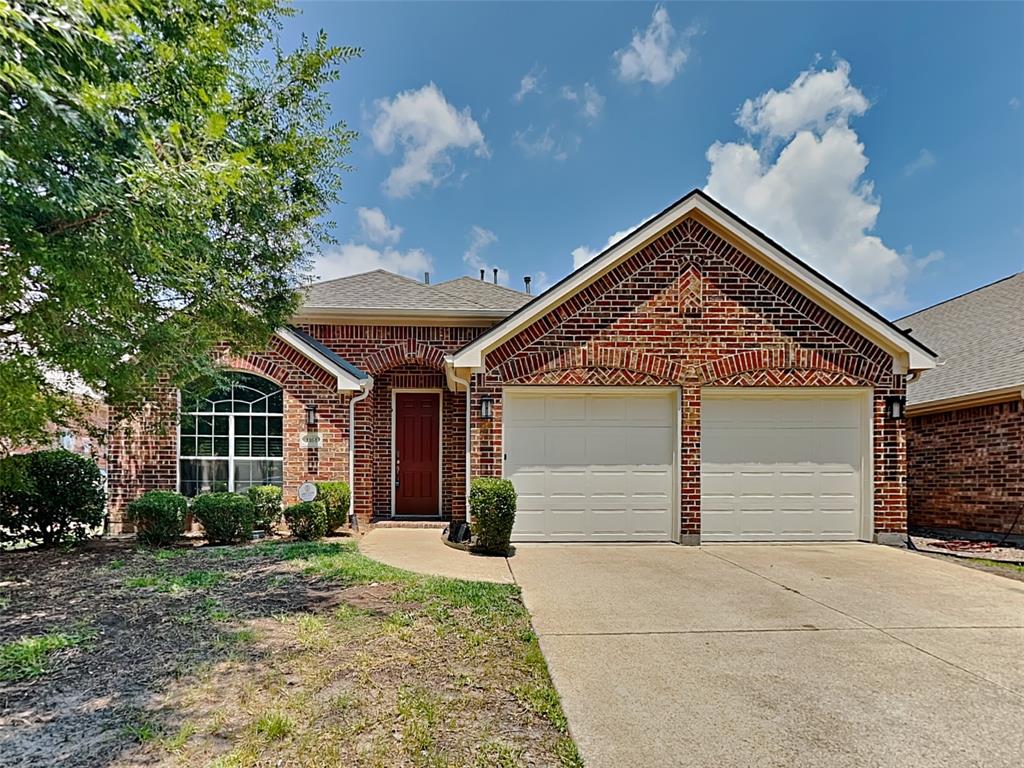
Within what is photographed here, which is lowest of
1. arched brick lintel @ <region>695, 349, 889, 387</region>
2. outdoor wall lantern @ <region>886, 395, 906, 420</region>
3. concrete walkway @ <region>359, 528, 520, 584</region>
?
concrete walkway @ <region>359, 528, 520, 584</region>

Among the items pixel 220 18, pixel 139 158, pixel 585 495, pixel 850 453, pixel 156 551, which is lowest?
pixel 156 551

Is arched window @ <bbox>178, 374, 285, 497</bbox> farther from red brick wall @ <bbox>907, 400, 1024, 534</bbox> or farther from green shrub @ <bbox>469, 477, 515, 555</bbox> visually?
red brick wall @ <bbox>907, 400, 1024, 534</bbox>

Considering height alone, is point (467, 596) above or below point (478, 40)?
below

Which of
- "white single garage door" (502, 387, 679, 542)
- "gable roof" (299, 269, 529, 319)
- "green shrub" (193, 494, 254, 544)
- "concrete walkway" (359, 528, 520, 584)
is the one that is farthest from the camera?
"gable roof" (299, 269, 529, 319)

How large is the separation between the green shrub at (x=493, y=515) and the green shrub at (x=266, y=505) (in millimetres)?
3548

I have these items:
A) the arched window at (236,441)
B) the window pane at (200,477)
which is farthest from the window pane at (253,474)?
the window pane at (200,477)

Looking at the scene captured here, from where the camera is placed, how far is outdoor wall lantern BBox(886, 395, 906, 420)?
962cm

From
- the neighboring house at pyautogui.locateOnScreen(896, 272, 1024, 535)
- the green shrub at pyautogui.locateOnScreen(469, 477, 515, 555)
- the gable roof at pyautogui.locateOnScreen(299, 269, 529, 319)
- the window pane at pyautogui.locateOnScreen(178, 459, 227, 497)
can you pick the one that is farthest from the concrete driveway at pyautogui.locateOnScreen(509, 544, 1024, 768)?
the window pane at pyautogui.locateOnScreen(178, 459, 227, 497)

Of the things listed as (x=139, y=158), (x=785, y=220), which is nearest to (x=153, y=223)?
(x=139, y=158)

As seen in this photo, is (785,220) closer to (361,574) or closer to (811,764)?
(361,574)

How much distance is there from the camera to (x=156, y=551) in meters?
8.45

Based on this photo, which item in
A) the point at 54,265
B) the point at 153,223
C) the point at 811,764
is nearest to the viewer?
the point at 811,764

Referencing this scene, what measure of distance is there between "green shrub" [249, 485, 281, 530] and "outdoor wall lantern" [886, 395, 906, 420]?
10.3 meters

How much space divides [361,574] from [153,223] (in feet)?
14.7
